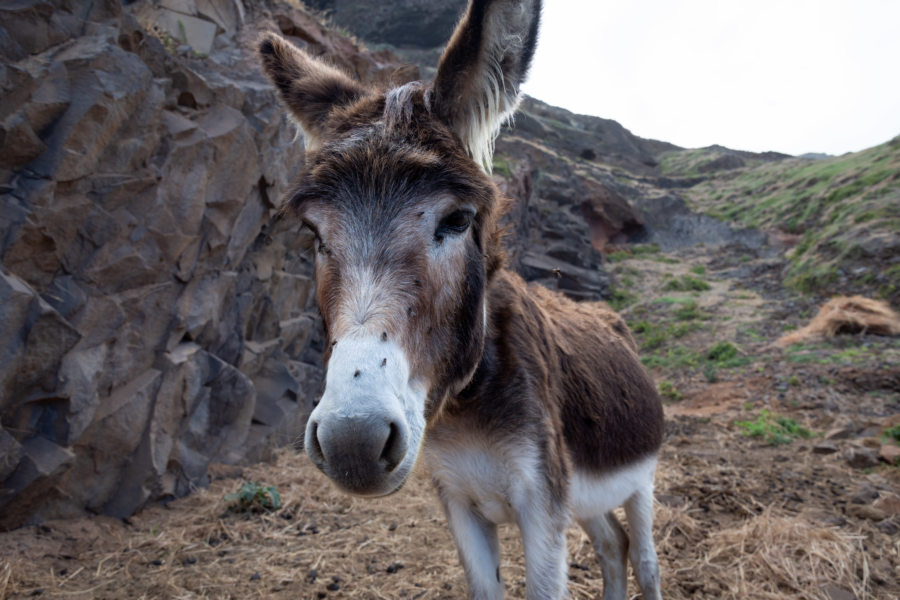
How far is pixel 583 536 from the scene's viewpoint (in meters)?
4.18

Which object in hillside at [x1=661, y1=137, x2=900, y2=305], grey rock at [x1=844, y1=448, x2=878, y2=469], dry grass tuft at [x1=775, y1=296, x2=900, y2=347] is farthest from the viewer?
hillside at [x1=661, y1=137, x2=900, y2=305]

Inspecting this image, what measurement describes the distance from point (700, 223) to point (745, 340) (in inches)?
621

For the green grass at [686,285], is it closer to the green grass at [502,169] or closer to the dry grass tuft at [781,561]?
the green grass at [502,169]

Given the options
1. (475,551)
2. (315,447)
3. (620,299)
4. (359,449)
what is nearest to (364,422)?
(359,449)

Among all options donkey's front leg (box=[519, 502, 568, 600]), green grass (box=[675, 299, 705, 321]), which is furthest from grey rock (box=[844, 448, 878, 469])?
green grass (box=[675, 299, 705, 321])

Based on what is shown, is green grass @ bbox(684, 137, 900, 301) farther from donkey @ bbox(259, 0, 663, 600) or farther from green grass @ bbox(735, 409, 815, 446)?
donkey @ bbox(259, 0, 663, 600)

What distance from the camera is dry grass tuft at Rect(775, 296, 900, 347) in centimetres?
925

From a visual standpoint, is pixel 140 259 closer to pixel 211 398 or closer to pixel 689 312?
pixel 211 398

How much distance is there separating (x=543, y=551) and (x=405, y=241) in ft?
4.49

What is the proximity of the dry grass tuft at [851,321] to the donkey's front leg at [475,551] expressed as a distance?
1011 centimetres

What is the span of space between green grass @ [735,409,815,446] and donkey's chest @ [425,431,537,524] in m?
5.71

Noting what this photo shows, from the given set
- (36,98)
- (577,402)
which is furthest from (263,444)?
(577,402)

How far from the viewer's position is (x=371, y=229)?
1.55 metres

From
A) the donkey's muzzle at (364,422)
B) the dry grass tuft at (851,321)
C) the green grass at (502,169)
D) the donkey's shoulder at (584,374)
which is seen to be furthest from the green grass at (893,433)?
the green grass at (502,169)
